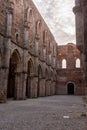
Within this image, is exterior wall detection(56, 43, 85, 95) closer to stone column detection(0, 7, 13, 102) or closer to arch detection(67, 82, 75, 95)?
arch detection(67, 82, 75, 95)

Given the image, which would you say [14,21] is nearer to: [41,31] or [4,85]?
[4,85]

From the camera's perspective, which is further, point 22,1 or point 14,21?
point 22,1

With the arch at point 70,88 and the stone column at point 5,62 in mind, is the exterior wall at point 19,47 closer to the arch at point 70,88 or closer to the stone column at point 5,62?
the stone column at point 5,62

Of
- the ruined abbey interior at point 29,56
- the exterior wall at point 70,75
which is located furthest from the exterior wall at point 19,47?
the exterior wall at point 70,75

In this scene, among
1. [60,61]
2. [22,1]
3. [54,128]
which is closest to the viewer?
[54,128]

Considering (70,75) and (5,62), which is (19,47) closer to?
(5,62)

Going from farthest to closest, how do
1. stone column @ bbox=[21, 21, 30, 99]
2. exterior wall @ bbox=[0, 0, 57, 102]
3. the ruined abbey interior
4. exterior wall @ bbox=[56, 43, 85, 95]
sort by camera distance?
exterior wall @ bbox=[56, 43, 85, 95] < stone column @ bbox=[21, 21, 30, 99] < exterior wall @ bbox=[0, 0, 57, 102] < the ruined abbey interior

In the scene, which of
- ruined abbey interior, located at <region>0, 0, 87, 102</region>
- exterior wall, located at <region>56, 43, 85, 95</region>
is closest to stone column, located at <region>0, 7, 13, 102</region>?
ruined abbey interior, located at <region>0, 0, 87, 102</region>

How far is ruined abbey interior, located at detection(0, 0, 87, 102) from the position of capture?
543 inches

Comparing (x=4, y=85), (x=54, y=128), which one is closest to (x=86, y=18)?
Result: (x=54, y=128)

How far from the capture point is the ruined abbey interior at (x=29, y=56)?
13796mm

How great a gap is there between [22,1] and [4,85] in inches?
364

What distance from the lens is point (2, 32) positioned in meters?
14.6

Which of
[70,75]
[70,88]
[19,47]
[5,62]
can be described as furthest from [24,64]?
[70,88]
